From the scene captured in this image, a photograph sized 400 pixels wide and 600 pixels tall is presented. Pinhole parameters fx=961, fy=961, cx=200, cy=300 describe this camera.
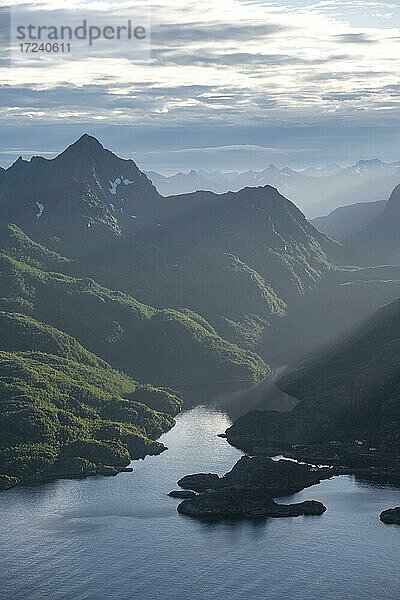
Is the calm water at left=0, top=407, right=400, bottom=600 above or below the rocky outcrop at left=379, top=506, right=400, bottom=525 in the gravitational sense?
below

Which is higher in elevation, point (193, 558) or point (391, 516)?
point (391, 516)

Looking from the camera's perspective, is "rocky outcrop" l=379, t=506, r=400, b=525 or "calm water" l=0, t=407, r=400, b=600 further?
"rocky outcrop" l=379, t=506, r=400, b=525

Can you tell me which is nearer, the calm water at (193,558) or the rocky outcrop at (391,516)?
the calm water at (193,558)

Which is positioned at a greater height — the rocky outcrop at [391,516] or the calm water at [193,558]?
the rocky outcrop at [391,516]

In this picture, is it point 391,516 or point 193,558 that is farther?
point 391,516
